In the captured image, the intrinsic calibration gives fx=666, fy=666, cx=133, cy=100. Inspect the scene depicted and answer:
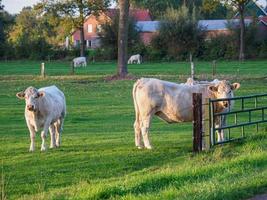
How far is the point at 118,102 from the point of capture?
3066cm

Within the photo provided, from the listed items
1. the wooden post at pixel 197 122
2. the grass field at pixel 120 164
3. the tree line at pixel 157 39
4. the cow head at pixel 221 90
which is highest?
the tree line at pixel 157 39

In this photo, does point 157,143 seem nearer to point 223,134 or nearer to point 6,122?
point 223,134

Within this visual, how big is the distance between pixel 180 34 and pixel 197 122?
6889cm

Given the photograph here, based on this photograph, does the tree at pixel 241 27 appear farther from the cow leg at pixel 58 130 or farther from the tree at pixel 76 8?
the cow leg at pixel 58 130

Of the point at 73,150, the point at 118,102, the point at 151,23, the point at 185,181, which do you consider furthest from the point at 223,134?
the point at 151,23

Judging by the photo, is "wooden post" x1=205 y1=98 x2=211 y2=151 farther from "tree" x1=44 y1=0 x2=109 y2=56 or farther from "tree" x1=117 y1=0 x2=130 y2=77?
"tree" x1=44 y1=0 x2=109 y2=56

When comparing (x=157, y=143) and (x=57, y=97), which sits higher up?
(x=57, y=97)

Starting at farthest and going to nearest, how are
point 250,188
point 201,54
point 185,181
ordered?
point 201,54, point 185,181, point 250,188

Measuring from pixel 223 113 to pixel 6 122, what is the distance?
396 inches

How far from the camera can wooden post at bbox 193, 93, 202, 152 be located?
53.9 ft

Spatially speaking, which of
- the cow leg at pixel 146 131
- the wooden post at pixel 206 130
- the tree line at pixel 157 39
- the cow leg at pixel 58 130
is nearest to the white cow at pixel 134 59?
the tree line at pixel 157 39

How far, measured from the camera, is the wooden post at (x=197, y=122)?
53.9 feet

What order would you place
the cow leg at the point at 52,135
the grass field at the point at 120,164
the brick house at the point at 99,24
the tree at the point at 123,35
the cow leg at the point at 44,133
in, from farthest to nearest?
the brick house at the point at 99,24, the tree at the point at 123,35, the cow leg at the point at 52,135, the cow leg at the point at 44,133, the grass field at the point at 120,164

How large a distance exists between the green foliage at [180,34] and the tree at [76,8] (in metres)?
14.9
